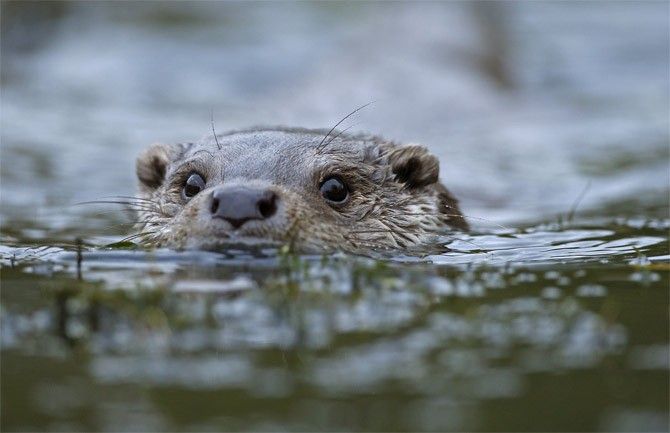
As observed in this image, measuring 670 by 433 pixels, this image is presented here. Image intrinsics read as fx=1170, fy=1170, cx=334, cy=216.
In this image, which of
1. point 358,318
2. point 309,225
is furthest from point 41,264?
point 358,318

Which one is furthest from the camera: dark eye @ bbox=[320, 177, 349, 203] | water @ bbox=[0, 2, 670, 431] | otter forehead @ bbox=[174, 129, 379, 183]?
dark eye @ bbox=[320, 177, 349, 203]

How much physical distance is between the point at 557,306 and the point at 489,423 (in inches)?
46.1

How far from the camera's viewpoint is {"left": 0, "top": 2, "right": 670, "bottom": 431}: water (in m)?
3.35

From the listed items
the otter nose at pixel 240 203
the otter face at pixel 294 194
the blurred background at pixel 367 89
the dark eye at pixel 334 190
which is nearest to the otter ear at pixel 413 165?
the otter face at pixel 294 194

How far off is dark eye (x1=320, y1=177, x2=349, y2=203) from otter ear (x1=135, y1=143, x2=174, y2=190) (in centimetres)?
116

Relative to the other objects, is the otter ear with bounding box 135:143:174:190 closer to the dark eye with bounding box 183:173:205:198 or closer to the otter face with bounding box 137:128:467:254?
the otter face with bounding box 137:128:467:254

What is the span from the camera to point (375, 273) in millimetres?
4516

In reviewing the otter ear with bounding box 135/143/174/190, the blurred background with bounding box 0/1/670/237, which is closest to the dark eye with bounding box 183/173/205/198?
the otter ear with bounding box 135/143/174/190

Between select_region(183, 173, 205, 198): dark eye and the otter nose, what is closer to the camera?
the otter nose

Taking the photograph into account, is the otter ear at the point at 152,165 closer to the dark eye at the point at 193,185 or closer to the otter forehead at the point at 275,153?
the otter forehead at the point at 275,153

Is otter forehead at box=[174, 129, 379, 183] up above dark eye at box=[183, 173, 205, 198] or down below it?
above

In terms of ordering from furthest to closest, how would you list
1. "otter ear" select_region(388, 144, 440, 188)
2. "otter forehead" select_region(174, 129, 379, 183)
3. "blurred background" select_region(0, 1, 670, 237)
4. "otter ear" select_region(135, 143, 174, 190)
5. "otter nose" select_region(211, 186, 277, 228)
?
"blurred background" select_region(0, 1, 670, 237), "otter ear" select_region(135, 143, 174, 190), "otter ear" select_region(388, 144, 440, 188), "otter forehead" select_region(174, 129, 379, 183), "otter nose" select_region(211, 186, 277, 228)

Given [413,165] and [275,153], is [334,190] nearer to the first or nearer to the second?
[275,153]

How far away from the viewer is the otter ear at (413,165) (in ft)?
20.0
